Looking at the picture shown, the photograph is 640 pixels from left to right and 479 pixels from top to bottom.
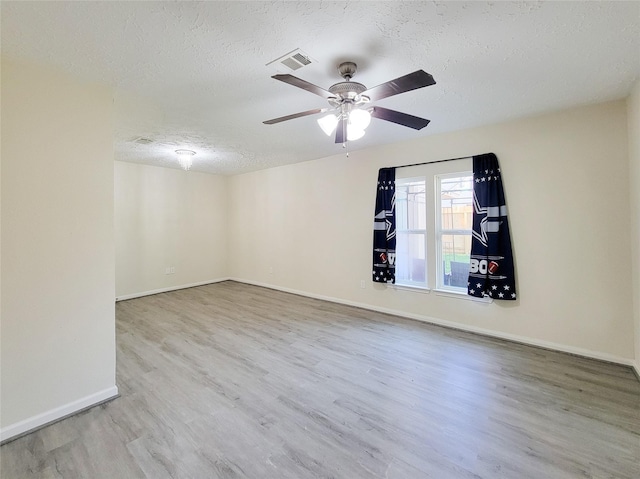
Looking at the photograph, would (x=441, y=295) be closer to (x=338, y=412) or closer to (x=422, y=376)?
(x=422, y=376)

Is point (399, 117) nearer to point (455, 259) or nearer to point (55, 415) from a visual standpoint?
point (455, 259)

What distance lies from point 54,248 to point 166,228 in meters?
3.95

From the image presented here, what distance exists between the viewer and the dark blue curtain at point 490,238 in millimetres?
3168

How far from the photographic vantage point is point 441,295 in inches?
145

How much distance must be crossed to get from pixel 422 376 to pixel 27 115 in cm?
355

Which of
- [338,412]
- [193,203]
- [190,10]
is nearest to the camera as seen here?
[190,10]

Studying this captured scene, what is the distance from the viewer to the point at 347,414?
2.00m

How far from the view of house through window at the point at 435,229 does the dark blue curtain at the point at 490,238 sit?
7.2 inches

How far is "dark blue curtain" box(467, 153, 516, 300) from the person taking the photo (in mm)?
3168

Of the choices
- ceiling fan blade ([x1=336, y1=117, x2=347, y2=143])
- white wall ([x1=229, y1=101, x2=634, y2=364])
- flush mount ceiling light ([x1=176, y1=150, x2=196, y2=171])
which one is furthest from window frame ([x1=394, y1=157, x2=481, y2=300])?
flush mount ceiling light ([x1=176, y1=150, x2=196, y2=171])

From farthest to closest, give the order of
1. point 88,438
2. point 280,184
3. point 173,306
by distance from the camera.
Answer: point 280,184
point 173,306
point 88,438

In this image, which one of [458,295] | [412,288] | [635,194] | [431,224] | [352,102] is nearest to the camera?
[352,102]

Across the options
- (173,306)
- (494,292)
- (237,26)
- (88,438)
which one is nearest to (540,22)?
(237,26)

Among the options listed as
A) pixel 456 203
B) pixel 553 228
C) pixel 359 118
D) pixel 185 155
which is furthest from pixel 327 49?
pixel 185 155
